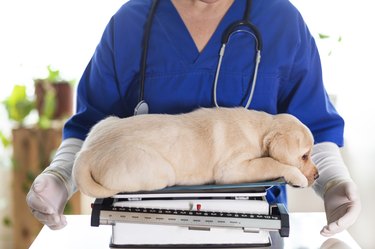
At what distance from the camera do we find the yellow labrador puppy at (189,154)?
926 millimetres

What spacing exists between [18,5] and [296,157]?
70.8 inches

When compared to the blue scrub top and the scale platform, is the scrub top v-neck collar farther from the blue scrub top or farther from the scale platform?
the scale platform

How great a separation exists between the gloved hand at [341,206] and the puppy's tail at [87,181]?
42cm

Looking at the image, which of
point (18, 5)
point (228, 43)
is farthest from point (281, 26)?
point (18, 5)

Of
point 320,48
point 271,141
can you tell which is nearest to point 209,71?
point 271,141

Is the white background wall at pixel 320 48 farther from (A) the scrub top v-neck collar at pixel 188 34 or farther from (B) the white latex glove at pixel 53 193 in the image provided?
(B) the white latex glove at pixel 53 193

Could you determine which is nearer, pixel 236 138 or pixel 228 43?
pixel 236 138

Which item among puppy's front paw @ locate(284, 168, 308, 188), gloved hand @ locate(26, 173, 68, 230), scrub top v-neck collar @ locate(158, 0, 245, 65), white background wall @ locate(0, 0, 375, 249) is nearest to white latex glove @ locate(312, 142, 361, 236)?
puppy's front paw @ locate(284, 168, 308, 188)

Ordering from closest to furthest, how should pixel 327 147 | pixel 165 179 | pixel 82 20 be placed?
pixel 165 179 → pixel 327 147 → pixel 82 20

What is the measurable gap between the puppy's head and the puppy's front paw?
2 centimetres

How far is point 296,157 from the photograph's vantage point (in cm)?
99

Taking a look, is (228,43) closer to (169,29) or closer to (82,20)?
(169,29)

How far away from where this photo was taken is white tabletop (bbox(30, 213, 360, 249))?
108 centimetres

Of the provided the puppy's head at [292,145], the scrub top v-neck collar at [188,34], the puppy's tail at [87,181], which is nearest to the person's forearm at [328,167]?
the puppy's head at [292,145]
